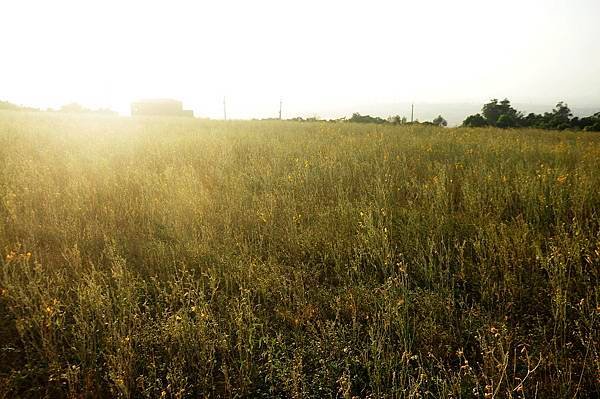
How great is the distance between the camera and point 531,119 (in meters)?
24.5

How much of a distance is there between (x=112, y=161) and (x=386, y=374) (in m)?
6.16

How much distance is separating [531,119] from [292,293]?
1097 inches

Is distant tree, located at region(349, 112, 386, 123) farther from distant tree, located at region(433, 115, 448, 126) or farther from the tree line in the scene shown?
the tree line

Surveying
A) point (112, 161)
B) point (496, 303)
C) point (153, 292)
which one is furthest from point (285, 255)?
point (112, 161)

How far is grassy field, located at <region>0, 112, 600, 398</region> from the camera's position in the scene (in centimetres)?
178

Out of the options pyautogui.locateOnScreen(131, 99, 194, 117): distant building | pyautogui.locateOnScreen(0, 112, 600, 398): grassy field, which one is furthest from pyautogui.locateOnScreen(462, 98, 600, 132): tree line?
pyautogui.locateOnScreen(131, 99, 194, 117): distant building

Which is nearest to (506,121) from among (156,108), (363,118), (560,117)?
(560,117)

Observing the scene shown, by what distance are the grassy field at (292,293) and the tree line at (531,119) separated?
68.7ft

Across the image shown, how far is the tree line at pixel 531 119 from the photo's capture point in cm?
2203

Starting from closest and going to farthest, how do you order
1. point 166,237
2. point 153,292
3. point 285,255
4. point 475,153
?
point 153,292 < point 285,255 < point 166,237 < point 475,153

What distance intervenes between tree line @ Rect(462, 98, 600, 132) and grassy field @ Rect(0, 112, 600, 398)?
20942 mm

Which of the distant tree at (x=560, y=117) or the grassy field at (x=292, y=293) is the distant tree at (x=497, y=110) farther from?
the grassy field at (x=292, y=293)

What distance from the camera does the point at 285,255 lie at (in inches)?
121

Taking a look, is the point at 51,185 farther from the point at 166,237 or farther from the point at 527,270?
the point at 527,270
